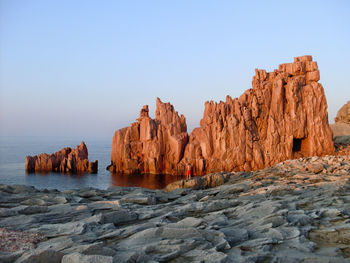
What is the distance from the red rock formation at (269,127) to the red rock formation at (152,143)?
333 cm

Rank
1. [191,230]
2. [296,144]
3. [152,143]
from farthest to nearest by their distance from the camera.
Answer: [152,143] → [296,144] → [191,230]

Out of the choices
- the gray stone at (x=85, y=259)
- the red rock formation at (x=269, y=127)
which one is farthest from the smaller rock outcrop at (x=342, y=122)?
the gray stone at (x=85, y=259)

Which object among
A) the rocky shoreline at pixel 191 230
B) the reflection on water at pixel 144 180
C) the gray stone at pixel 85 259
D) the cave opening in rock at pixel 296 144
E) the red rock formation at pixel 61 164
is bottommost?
the reflection on water at pixel 144 180

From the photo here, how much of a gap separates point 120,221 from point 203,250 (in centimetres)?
513

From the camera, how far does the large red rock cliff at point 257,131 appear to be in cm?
4766

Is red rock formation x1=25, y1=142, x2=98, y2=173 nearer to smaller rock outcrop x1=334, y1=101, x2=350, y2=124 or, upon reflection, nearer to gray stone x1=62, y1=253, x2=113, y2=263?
gray stone x1=62, y1=253, x2=113, y2=263

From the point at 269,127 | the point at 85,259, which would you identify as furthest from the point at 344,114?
the point at 85,259

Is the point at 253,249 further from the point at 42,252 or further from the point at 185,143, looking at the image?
the point at 185,143

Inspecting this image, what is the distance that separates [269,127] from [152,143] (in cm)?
1988

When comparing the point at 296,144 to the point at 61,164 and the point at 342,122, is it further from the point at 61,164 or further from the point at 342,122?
the point at 342,122

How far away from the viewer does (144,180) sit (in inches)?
1845

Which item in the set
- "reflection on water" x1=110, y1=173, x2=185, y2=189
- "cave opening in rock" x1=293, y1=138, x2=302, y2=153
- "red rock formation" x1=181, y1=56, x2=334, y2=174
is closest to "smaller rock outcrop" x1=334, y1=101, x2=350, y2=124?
"red rock formation" x1=181, y1=56, x2=334, y2=174

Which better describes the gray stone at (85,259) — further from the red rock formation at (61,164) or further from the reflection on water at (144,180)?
the red rock formation at (61,164)

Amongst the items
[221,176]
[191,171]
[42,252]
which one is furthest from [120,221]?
[191,171]
